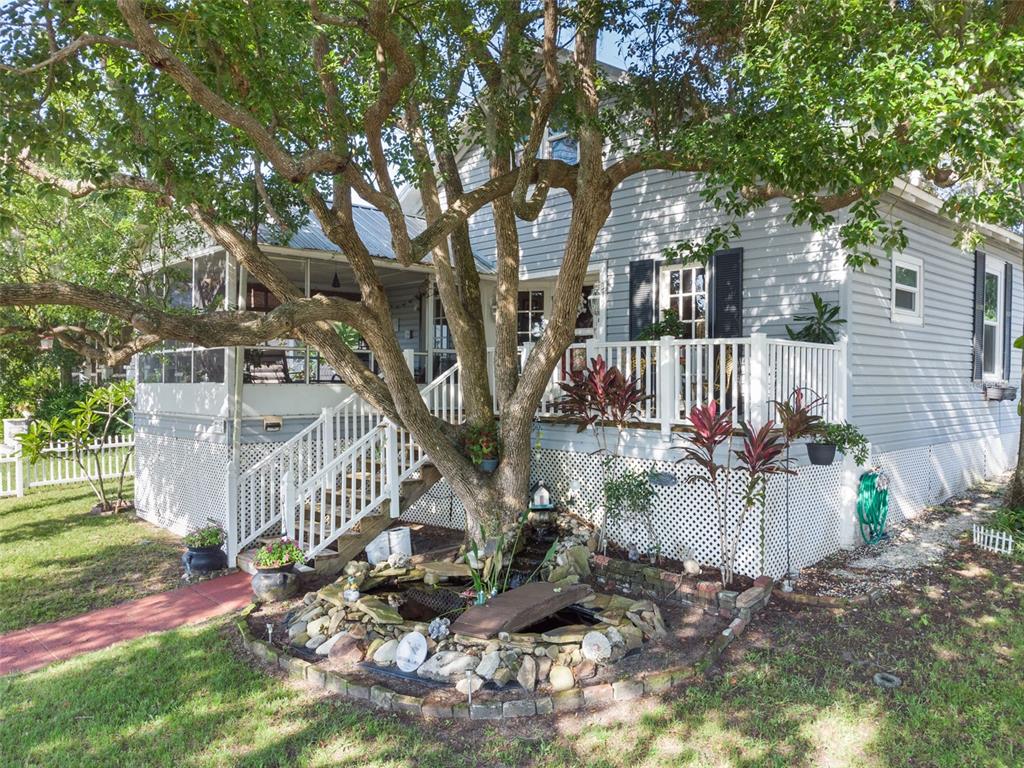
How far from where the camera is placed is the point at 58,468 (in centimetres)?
1270

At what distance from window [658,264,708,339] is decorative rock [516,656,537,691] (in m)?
5.48

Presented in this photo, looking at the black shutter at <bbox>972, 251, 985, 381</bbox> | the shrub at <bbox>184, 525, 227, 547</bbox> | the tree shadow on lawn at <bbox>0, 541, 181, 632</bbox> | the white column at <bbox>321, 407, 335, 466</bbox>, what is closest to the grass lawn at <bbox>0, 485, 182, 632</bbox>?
the tree shadow on lawn at <bbox>0, 541, 181, 632</bbox>

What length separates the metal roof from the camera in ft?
29.6

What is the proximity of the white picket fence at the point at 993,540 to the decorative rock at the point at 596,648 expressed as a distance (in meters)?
5.42

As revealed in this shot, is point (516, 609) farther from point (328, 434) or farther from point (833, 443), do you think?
point (833, 443)

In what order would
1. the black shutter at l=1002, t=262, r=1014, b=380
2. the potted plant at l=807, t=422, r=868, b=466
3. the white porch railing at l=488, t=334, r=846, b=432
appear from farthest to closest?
the black shutter at l=1002, t=262, r=1014, b=380, the potted plant at l=807, t=422, r=868, b=466, the white porch railing at l=488, t=334, r=846, b=432

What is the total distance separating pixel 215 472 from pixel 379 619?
4843 millimetres

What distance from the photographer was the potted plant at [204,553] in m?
7.29

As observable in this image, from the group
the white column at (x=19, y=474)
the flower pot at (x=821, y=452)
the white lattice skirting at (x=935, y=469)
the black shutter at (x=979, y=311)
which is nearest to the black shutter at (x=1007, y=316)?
the black shutter at (x=979, y=311)

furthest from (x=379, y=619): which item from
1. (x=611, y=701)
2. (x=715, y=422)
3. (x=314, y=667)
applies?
(x=715, y=422)

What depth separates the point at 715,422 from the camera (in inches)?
234

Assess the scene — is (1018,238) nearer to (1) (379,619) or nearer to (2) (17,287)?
(1) (379,619)

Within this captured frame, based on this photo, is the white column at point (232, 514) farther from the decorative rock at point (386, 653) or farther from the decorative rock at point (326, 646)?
the decorative rock at point (386, 653)

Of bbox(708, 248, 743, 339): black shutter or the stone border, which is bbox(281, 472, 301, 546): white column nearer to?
the stone border
